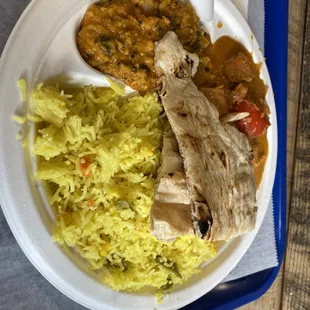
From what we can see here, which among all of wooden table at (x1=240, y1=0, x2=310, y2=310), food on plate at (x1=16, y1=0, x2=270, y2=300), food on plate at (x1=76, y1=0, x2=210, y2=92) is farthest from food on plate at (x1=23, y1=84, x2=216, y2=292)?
wooden table at (x1=240, y1=0, x2=310, y2=310)

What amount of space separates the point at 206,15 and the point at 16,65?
123 cm

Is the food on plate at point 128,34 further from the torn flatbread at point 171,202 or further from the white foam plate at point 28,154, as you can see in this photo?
the torn flatbread at point 171,202

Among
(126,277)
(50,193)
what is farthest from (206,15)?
(126,277)

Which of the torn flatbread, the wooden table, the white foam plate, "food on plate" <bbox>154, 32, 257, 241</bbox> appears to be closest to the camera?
the white foam plate

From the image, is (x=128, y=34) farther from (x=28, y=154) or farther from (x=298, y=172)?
(x=298, y=172)

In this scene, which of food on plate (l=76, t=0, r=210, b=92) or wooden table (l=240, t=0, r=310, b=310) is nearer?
food on plate (l=76, t=0, r=210, b=92)

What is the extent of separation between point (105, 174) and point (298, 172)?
81.0 inches

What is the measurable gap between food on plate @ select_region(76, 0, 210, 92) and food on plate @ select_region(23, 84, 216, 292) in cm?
14

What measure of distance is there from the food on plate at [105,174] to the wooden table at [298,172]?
1.49 m

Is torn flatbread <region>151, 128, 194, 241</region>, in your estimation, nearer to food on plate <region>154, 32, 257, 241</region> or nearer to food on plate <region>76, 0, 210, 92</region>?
food on plate <region>154, 32, 257, 241</region>

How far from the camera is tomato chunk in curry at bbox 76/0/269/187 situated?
238cm

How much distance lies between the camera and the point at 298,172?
12.5 ft

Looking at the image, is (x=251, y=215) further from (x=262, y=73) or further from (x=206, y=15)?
(x=206, y=15)

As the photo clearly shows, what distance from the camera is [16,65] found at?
2.13 m
